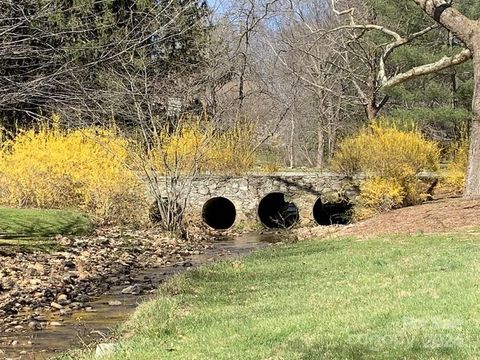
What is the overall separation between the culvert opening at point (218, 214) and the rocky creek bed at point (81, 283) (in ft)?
20.7

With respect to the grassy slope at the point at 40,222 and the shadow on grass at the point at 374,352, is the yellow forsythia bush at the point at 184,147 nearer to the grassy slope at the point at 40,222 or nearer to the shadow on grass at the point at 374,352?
the grassy slope at the point at 40,222

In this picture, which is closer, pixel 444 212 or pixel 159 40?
pixel 159 40

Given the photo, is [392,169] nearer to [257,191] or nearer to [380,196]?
[380,196]

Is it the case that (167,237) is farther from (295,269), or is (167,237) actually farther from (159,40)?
(159,40)

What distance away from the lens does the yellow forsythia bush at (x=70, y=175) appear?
1767 cm

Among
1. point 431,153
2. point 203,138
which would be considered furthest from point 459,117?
point 203,138

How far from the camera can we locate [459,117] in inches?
719

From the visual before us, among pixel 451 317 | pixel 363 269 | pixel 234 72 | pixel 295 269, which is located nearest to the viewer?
pixel 451 317

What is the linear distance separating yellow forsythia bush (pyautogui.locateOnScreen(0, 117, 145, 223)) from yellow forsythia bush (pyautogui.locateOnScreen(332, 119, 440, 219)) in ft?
22.1

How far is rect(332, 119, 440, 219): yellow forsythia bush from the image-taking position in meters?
17.0

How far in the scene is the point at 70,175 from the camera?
60.0 ft

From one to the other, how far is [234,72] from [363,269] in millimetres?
17110

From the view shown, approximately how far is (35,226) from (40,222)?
29cm

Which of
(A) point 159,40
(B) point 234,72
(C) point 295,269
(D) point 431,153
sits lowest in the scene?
(C) point 295,269
